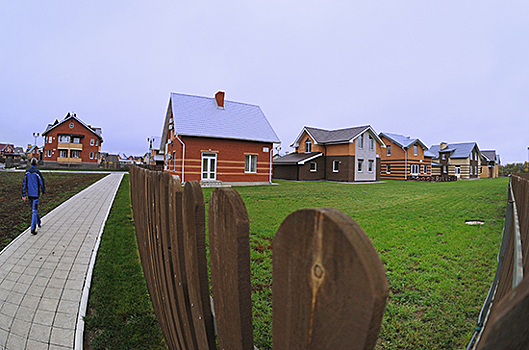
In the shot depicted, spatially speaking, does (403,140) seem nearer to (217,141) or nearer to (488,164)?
(217,141)

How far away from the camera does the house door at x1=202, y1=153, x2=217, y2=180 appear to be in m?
21.7

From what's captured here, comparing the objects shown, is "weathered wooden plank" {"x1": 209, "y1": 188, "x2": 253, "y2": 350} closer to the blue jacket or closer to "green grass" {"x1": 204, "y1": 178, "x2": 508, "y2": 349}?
"green grass" {"x1": 204, "y1": 178, "x2": 508, "y2": 349}

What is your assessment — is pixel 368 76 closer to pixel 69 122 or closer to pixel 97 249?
pixel 97 249

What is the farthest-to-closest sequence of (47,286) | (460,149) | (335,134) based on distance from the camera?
1. (460,149)
2. (335,134)
3. (47,286)

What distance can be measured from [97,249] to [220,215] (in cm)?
533

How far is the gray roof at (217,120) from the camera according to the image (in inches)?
848

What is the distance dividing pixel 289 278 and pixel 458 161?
5744cm

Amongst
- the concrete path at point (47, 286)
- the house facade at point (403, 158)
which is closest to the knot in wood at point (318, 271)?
the concrete path at point (47, 286)

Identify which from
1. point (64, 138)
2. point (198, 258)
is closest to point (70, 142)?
point (64, 138)

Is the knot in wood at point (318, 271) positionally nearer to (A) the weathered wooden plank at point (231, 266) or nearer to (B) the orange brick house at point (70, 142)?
(A) the weathered wooden plank at point (231, 266)

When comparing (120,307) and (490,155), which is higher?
(490,155)

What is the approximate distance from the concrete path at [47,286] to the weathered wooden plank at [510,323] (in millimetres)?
3308

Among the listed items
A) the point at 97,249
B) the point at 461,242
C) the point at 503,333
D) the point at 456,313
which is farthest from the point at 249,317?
the point at 461,242

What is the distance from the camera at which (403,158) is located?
37.8 metres
